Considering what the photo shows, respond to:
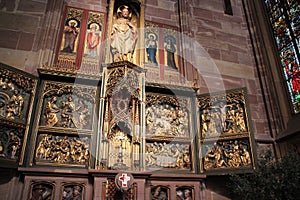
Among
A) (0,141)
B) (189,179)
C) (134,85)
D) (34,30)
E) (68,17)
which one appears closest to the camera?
(0,141)

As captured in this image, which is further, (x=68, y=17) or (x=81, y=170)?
(x=68, y=17)

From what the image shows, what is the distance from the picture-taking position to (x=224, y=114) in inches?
231

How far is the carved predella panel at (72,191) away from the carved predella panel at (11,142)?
0.95m

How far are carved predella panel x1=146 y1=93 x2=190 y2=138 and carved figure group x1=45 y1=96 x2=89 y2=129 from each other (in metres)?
1.34

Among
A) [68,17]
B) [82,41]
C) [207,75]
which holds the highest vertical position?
[68,17]

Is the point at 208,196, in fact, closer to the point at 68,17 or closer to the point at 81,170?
the point at 81,170

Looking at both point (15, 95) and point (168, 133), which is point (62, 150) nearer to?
point (15, 95)

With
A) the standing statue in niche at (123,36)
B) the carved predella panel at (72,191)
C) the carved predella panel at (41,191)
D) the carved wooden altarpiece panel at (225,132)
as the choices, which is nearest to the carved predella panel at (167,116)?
→ the carved wooden altarpiece panel at (225,132)

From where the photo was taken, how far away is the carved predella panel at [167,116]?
5.73 metres

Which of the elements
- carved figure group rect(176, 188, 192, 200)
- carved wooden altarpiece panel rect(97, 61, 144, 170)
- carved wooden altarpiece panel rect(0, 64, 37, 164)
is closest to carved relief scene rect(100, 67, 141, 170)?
carved wooden altarpiece panel rect(97, 61, 144, 170)

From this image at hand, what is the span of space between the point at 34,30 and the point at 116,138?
3.18 metres

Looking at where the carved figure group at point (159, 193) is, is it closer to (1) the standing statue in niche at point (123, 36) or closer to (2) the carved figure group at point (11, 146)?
(2) the carved figure group at point (11, 146)

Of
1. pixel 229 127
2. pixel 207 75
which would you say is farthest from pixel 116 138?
pixel 207 75

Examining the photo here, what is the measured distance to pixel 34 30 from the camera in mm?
6184
